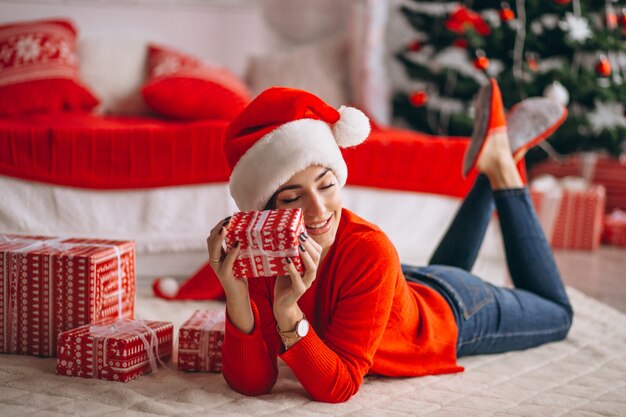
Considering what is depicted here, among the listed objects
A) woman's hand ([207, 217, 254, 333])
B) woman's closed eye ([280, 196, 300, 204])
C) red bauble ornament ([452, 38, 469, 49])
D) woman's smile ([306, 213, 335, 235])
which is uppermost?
red bauble ornament ([452, 38, 469, 49])

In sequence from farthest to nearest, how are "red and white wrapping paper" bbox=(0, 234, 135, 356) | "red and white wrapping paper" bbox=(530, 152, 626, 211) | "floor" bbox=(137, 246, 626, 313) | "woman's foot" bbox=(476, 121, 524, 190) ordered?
"red and white wrapping paper" bbox=(530, 152, 626, 211) → "floor" bbox=(137, 246, 626, 313) → "woman's foot" bbox=(476, 121, 524, 190) → "red and white wrapping paper" bbox=(0, 234, 135, 356)

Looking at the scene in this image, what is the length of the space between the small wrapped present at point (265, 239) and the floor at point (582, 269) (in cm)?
126

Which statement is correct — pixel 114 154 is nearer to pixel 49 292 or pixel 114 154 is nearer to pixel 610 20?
pixel 49 292

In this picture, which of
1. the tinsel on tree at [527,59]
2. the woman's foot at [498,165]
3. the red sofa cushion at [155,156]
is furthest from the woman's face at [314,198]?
the tinsel on tree at [527,59]

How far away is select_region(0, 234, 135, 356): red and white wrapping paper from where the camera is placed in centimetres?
174

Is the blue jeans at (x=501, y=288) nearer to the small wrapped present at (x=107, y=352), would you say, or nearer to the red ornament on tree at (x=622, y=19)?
the small wrapped present at (x=107, y=352)

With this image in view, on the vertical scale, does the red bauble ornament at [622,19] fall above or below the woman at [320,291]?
above

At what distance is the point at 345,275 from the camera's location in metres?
1.48

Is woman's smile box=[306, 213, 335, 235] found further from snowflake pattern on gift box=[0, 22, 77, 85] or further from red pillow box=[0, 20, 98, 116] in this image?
snowflake pattern on gift box=[0, 22, 77, 85]

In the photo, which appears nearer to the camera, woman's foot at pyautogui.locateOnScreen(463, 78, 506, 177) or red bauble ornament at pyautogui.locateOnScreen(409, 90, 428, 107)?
woman's foot at pyautogui.locateOnScreen(463, 78, 506, 177)

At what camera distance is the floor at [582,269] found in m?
2.57

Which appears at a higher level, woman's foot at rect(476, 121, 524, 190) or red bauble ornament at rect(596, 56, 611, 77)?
red bauble ornament at rect(596, 56, 611, 77)

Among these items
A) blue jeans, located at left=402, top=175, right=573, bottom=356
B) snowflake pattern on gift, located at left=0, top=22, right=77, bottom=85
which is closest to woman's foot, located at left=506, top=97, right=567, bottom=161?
blue jeans, located at left=402, top=175, right=573, bottom=356

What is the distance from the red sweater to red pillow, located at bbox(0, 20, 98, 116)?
5.58 ft
